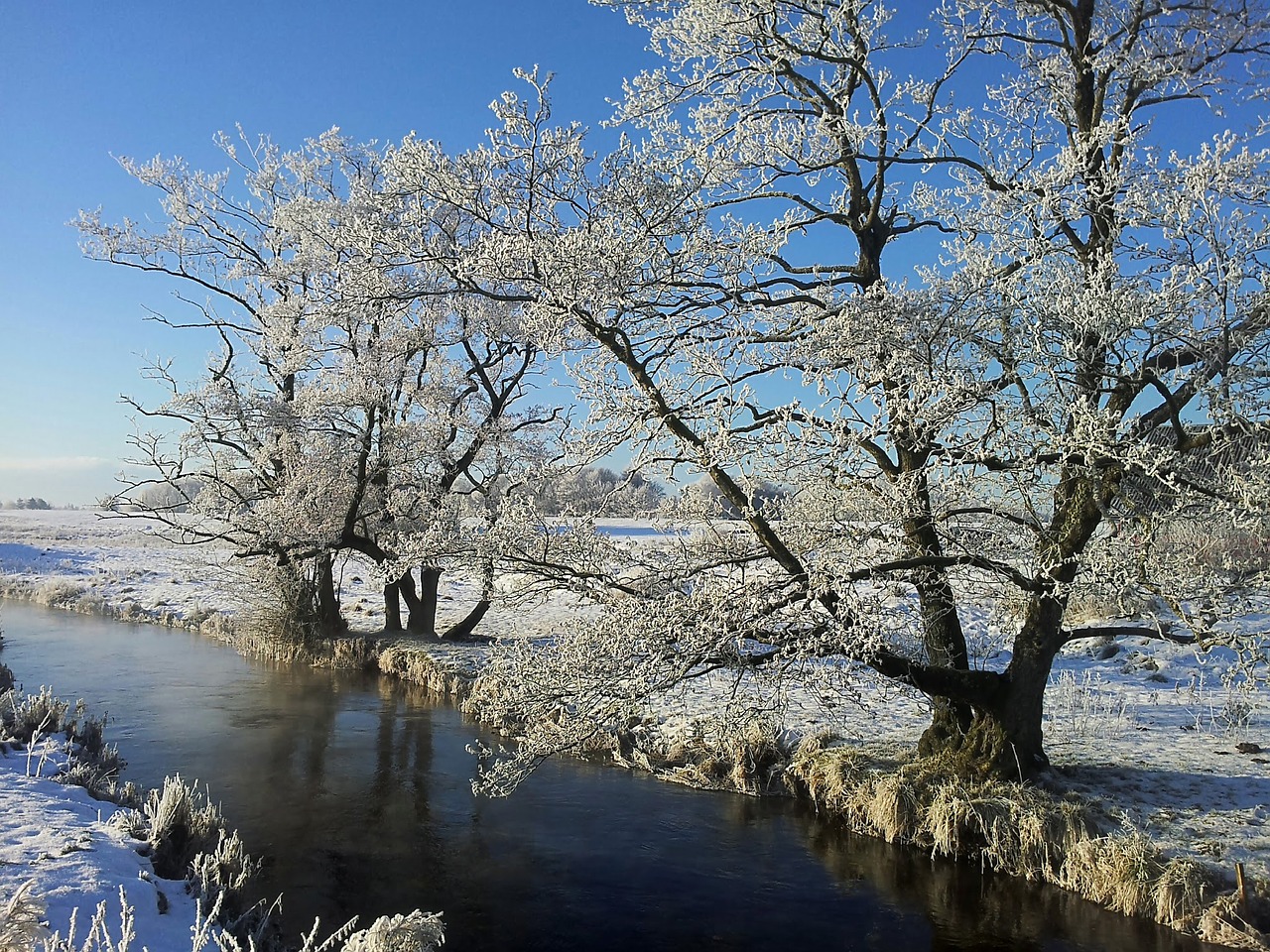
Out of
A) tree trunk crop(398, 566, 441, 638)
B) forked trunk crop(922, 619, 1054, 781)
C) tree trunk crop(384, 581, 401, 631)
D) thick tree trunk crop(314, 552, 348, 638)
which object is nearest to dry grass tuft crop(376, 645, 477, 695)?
tree trunk crop(398, 566, 441, 638)

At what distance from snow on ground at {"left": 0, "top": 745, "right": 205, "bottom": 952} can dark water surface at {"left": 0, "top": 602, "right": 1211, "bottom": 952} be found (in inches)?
62.3

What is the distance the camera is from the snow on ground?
495 centimetres

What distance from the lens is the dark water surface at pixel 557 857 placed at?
7.14 m

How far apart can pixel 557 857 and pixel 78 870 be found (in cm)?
442

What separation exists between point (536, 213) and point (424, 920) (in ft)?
18.4

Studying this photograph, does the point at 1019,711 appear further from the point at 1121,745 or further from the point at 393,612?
the point at 393,612

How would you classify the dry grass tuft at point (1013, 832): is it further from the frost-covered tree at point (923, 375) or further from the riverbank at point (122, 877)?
the riverbank at point (122, 877)

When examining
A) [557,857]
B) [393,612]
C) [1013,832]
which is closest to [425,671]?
[393,612]

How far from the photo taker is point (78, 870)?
5.47 metres

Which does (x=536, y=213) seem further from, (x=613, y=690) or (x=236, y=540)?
(x=236, y=540)

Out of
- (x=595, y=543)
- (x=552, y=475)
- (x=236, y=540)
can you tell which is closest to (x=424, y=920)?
(x=595, y=543)

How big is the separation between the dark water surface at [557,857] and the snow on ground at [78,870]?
1.58m

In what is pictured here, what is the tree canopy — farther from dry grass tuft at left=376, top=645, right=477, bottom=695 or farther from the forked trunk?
dry grass tuft at left=376, top=645, right=477, bottom=695

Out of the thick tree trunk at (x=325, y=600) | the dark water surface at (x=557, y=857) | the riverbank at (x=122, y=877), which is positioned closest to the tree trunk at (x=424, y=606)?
the thick tree trunk at (x=325, y=600)
